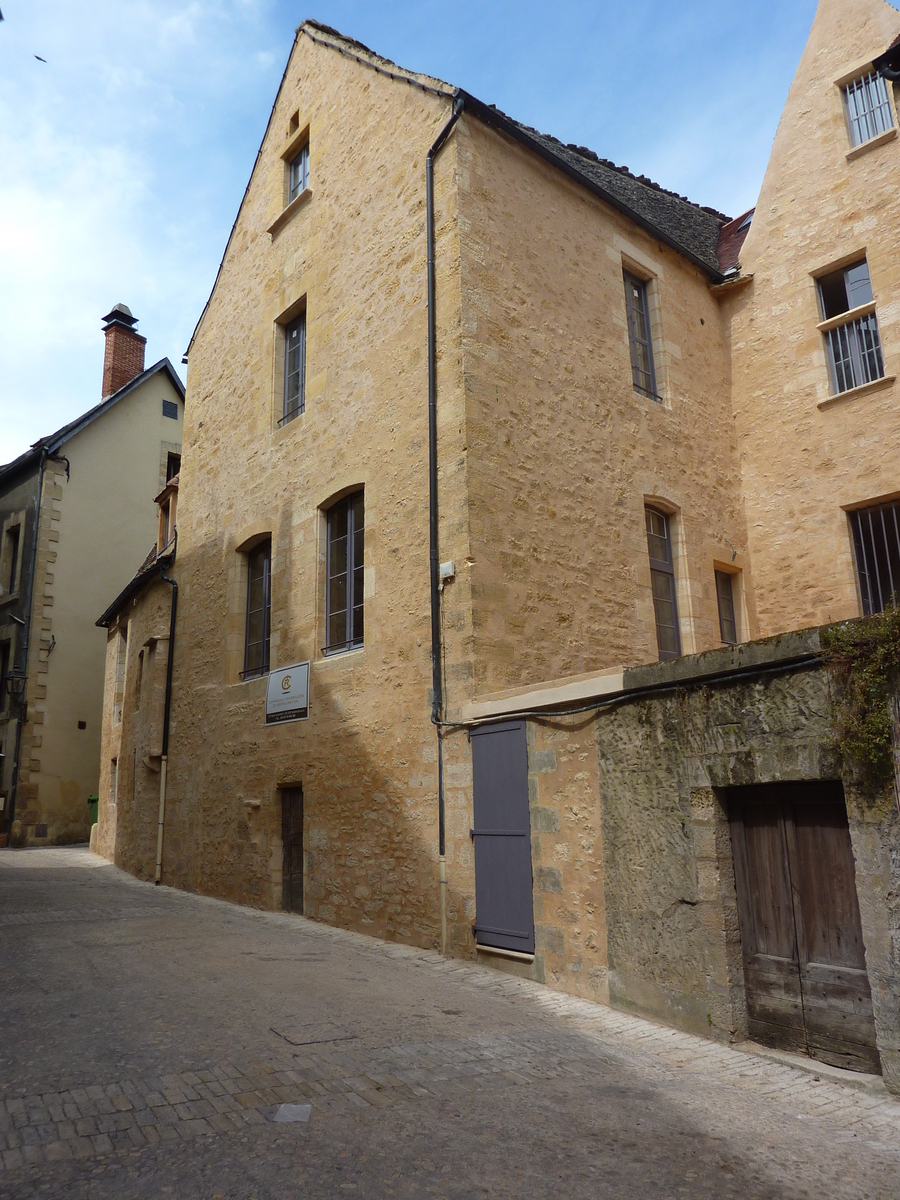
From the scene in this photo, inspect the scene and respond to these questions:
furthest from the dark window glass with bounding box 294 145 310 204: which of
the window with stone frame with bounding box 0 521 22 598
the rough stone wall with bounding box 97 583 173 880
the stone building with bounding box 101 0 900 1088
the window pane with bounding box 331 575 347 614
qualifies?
the window with stone frame with bounding box 0 521 22 598

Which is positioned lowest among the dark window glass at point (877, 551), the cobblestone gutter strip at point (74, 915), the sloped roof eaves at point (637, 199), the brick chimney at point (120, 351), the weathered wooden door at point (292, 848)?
the cobblestone gutter strip at point (74, 915)

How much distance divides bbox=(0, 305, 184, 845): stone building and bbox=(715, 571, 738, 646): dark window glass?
13.9 m

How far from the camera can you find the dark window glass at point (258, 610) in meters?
11.1

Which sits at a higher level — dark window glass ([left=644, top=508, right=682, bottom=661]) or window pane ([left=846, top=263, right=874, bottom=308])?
window pane ([left=846, top=263, right=874, bottom=308])

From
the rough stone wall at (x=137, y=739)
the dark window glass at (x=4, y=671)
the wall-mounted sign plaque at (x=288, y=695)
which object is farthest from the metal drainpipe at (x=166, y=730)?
the dark window glass at (x=4, y=671)

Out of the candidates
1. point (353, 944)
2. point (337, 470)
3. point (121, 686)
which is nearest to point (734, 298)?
point (337, 470)

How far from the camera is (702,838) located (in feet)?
17.5

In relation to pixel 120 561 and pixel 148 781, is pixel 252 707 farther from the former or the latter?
pixel 120 561

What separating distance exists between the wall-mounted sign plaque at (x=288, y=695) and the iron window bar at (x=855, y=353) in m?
6.96

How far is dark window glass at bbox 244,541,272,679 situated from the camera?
36.3ft

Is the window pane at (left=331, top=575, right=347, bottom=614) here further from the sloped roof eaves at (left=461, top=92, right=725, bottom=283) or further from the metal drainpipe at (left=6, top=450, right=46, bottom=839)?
the metal drainpipe at (left=6, top=450, right=46, bottom=839)

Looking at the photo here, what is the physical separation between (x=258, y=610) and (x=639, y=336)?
568 cm

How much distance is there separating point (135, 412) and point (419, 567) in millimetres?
15050

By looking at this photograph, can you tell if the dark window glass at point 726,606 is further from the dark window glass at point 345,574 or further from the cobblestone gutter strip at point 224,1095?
the cobblestone gutter strip at point 224,1095
